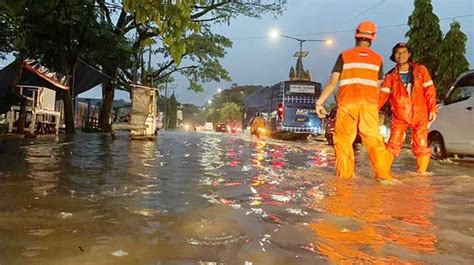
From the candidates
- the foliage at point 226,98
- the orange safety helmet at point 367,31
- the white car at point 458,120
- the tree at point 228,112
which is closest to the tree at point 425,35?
the white car at point 458,120

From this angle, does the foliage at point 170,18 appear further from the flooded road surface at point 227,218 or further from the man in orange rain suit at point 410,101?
the man in orange rain suit at point 410,101

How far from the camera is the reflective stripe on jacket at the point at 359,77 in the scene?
6.36m

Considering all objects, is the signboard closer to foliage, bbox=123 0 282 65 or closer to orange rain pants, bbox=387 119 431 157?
orange rain pants, bbox=387 119 431 157

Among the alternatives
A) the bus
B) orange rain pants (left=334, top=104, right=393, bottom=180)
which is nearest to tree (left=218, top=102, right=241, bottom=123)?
the bus

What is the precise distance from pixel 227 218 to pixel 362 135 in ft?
9.84

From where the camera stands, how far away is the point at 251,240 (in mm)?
3357

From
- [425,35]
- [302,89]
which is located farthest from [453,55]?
[302,89]

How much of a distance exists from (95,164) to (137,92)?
33.9 feet

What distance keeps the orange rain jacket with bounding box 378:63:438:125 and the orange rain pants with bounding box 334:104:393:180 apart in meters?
1.19

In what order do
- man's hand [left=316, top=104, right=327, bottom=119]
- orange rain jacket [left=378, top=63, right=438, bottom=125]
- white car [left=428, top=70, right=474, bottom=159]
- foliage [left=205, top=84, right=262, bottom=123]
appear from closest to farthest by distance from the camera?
man's hand [left=316, top=104, right=327, bottom=119]
orange rain jacket [left=378, top=63, right=438, bottom=125]
white car [left=428, top=70, right=474, bottom=159]
foliage [left=205, top=84, right=262, bottom=123]

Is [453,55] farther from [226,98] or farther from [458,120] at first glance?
[226,98]

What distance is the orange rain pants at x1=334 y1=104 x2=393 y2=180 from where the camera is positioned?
20.6 ft

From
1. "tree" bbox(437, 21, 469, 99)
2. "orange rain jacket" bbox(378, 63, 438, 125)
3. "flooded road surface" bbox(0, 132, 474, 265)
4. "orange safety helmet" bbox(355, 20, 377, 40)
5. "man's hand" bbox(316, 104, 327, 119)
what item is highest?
"tree" bbox(437, 21, 469, 99)

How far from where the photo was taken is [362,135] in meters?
6.36
